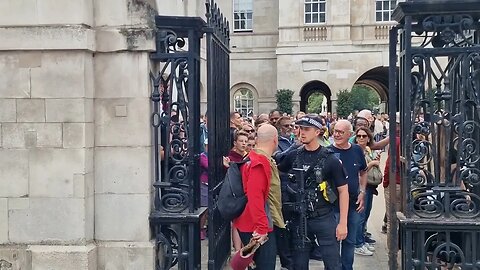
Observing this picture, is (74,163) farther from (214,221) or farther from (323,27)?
(323,27)

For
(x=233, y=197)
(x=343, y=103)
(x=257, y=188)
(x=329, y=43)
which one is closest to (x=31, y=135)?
(x=233, y=197)

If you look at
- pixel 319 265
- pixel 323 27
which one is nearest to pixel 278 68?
pixel 323 27

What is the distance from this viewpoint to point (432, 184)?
585 centimetres

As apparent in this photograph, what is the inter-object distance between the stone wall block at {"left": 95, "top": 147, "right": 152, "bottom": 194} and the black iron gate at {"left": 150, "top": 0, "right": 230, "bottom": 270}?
0.56ft

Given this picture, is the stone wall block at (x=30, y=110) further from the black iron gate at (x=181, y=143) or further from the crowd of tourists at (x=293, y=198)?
the crowd of tourists at (x=293, y=198)

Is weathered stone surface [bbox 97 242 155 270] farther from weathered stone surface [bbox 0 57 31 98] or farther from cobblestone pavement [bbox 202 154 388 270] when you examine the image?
weathered stone surface [bbox 0 57 31 98]

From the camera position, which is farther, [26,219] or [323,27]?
[323,27]

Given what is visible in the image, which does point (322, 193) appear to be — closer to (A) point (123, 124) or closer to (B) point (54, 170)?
(A) point (123, 124)

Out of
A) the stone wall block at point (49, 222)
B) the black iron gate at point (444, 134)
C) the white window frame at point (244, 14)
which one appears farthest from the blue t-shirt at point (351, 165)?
the white window frame at point (244, 14)

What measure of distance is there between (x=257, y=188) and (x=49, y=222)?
2184 millimetres

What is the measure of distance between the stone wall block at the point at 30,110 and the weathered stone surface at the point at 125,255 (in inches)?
55.8

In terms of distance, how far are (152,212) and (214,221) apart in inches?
26.8

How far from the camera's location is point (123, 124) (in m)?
6.11

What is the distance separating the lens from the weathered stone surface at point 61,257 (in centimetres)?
594
